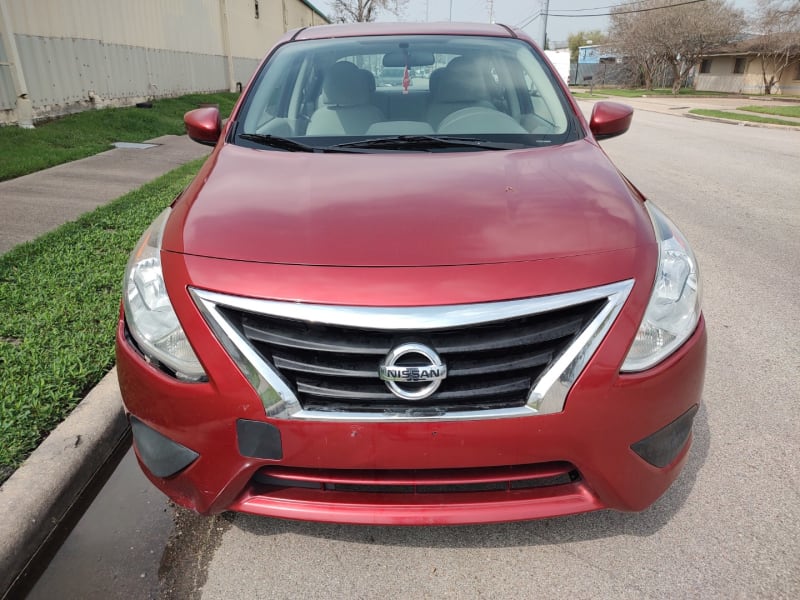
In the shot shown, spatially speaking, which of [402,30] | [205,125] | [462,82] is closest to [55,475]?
[205,125]

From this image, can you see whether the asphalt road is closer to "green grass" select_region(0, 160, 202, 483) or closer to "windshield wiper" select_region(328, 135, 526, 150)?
"green grass" select_region(0, 160, 202, 483)

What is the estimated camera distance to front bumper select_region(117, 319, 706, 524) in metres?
1.58

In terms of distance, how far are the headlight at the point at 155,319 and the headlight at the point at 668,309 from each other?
3.76 feet

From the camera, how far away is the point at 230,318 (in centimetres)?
161

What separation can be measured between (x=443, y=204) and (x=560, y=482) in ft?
2.87

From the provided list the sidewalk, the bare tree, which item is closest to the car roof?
the sidewalk

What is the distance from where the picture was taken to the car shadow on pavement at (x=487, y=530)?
6.56 feet

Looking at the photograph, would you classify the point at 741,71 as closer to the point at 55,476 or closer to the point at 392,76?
the point at 392,76

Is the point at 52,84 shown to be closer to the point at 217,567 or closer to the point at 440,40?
the point at 440,40

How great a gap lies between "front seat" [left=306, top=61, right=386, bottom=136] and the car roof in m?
0.35

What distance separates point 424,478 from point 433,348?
1.19ft

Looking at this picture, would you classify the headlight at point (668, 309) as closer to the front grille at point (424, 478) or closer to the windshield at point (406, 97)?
the front grille at point (424, 478)

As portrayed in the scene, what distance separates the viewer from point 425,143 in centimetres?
256

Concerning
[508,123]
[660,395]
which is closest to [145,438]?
[660,395]
